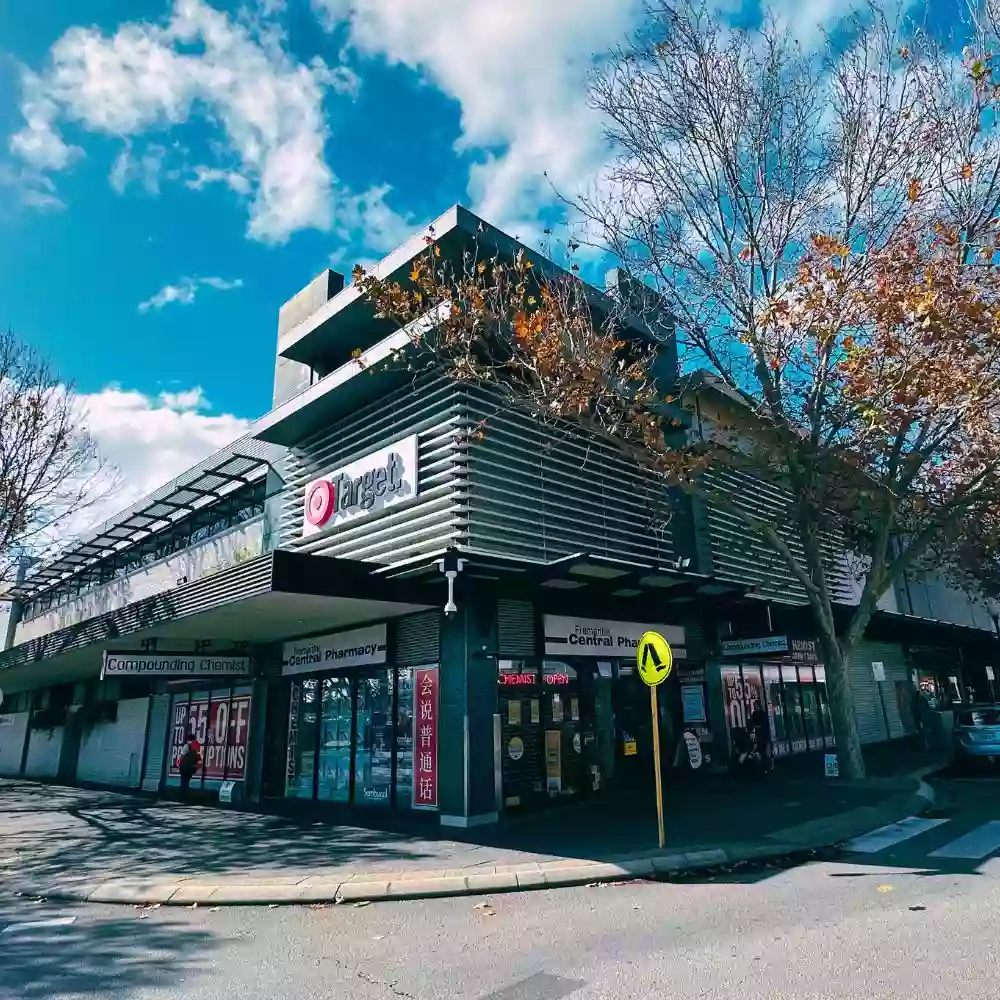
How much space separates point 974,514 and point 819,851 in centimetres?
1058

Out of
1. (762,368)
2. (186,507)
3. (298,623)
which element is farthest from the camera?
(186,507)

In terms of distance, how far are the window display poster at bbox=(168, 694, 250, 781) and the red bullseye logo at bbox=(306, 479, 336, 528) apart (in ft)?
17.4

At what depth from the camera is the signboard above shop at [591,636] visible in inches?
576

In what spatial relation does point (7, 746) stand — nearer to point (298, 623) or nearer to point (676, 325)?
point (298, 623)

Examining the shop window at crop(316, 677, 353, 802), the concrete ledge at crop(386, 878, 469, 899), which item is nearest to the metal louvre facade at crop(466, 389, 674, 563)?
the shop window at crop(316, 677, 353, 802)

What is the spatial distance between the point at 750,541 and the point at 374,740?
12499mm

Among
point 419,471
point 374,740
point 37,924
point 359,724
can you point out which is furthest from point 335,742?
point 37,924

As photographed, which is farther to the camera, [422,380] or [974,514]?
[974,514]

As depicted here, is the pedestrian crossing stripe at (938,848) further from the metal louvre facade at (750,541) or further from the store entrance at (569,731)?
the metal louvre facade at (750,541)

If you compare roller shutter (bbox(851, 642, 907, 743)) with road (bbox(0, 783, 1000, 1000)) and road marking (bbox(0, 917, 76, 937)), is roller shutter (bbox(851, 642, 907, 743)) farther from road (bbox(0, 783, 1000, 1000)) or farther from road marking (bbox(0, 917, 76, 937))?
road marking (bbox(0, 917, 76, 937))

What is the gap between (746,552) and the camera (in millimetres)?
21141

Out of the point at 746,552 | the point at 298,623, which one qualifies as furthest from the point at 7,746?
the point at 746,552

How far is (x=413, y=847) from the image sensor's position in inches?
424

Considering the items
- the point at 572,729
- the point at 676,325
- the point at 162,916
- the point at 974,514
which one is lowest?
the point at 162,916
